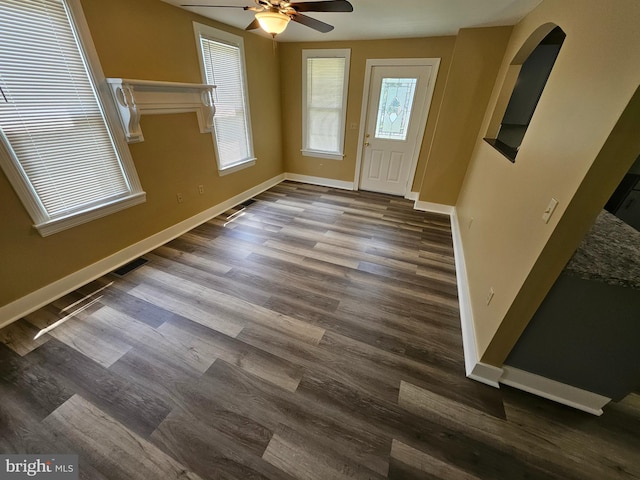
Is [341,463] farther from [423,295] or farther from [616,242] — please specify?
[616,242]

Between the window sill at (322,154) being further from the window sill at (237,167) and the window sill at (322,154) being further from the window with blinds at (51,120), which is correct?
the window with blinds at (51,120)

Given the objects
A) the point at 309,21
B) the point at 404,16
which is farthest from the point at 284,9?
the point at 404,16

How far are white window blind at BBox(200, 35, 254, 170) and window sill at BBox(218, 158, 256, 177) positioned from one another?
0.03 meters

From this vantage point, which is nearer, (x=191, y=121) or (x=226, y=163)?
(x=191, y=121)

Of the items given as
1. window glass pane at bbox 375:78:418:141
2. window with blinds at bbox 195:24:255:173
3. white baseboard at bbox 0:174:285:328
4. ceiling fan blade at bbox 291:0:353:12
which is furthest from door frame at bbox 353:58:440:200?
white baseboard at bbox 0:174:285:328

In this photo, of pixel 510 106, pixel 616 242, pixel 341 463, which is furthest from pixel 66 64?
pixel 510 106

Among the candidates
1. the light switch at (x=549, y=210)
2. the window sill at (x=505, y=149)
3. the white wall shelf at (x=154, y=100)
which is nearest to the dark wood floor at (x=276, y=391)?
the light switch at (x=549, y=210)

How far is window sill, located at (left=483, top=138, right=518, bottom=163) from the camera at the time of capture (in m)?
1.89

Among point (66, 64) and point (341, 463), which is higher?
point (66, 64)

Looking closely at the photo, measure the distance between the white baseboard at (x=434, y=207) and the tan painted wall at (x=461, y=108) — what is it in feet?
0.20

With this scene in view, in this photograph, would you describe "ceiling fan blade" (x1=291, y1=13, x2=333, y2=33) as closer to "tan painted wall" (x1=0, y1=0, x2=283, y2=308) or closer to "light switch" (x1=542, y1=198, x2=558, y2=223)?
"tan painted wall" (x1=0, y1=0, x2=283, y2=308)

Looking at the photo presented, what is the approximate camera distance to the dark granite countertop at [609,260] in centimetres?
114

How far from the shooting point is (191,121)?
9.51ft

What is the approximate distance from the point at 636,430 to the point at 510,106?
9.97 feet
